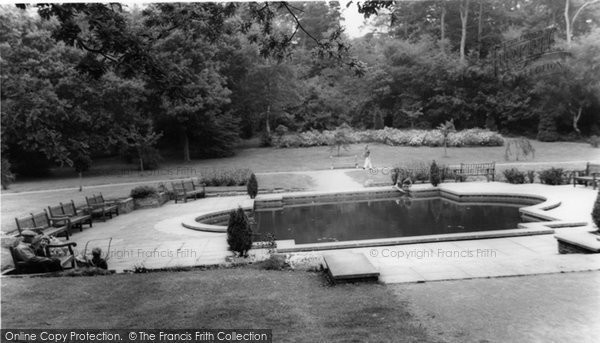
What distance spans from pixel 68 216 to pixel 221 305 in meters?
8.45

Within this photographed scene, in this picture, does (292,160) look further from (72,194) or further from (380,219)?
(380,219)

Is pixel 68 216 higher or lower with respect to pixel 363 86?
lower

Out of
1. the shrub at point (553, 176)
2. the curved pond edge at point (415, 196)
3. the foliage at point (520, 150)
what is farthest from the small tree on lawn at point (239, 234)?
the foliage at point (520, 150)

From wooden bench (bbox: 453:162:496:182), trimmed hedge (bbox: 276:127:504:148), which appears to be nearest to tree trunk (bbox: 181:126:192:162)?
trimmed hedge (bbox: 276:127:504:148)

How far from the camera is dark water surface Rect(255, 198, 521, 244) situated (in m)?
11.9

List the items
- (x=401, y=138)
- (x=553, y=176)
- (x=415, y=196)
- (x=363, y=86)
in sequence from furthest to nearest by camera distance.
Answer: (x=363, y=86)
(x=401, y=138)
(x=553, y=176)
(x=415, y=196)

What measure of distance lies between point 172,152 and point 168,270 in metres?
23.7

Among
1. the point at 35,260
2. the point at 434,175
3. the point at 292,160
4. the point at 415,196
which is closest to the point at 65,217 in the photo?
the point at 35,260

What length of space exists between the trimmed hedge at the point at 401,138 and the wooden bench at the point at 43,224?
19237mm

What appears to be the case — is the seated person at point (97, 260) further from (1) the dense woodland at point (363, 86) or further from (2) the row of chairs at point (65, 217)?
(1) the dense woodland at point (363, 86)

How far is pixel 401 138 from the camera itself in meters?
30.7

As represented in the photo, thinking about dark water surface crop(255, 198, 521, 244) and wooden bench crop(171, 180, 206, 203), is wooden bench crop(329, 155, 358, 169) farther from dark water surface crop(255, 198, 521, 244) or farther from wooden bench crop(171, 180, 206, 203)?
wooden bench crop(171, 180, 206, 203)

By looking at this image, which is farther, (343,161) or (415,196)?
(343,161)

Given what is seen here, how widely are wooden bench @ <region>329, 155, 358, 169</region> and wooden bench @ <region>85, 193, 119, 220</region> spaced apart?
12332 millimetres
